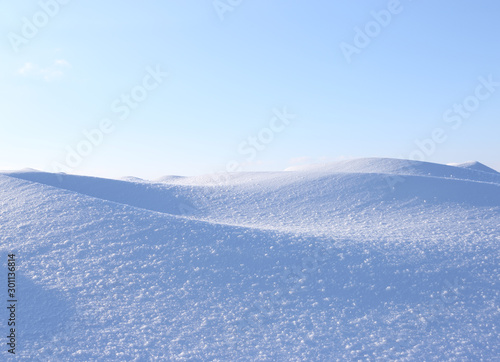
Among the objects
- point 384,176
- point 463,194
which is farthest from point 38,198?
point 463,194

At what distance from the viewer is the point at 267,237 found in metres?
6.30

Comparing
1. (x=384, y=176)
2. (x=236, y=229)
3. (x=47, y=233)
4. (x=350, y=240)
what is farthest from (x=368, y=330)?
(x=384, y=176)

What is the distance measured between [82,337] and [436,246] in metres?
5.50

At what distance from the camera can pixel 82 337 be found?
4.08 metres

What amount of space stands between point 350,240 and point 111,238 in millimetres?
4270

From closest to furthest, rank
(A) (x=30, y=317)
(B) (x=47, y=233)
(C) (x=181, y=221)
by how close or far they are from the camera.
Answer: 1. (A) (x=30, y=317)
2. (B) (x=47, y=233)
3. (C) (x=181, y=221)

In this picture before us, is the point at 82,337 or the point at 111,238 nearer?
the point at 82,337

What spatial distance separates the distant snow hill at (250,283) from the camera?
3.99 meters

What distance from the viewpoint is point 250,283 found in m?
5.10

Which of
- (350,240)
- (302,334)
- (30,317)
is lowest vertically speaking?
(30,317)

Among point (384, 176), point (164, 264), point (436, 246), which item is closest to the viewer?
point (164, 264)

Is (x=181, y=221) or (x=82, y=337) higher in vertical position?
(x=181, y=221)

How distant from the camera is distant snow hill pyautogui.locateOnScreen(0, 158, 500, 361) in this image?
3992 millimetres

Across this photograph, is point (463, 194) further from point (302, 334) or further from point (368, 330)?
point (302, 334)
